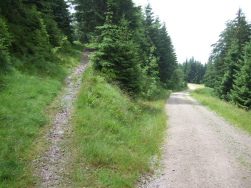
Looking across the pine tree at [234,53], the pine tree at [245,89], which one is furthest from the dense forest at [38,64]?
the pine tree at [234,53]

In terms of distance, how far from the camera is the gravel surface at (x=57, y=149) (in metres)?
4.28

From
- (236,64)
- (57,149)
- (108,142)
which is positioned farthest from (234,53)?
(57,149)

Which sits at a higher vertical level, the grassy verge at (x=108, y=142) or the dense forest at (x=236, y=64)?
the dense forest at (x=236, y=64)

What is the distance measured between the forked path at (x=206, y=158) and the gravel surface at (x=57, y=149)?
2.64m

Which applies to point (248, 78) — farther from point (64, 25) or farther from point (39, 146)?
point (64, 25)

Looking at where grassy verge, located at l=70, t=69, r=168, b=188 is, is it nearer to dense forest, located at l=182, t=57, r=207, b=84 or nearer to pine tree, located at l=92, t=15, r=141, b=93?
pine tree, located at l=92, t=15, r=141, b=93

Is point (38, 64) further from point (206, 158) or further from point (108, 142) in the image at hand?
point (206, 158)

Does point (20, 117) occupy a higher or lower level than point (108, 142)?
higher

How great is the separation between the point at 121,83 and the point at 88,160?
8.40m

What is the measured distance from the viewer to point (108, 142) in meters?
6.42

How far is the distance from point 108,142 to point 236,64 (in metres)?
22.1

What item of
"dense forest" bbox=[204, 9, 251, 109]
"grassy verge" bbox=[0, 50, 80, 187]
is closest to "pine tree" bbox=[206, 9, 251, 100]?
"dense forest" bbox=[204, 9, 251, 109]

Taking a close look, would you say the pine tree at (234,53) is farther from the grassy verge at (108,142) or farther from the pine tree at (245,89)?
the grassy verge at (108,142)

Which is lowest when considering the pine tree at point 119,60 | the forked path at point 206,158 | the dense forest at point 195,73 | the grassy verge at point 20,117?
the forked path at point 206,158
